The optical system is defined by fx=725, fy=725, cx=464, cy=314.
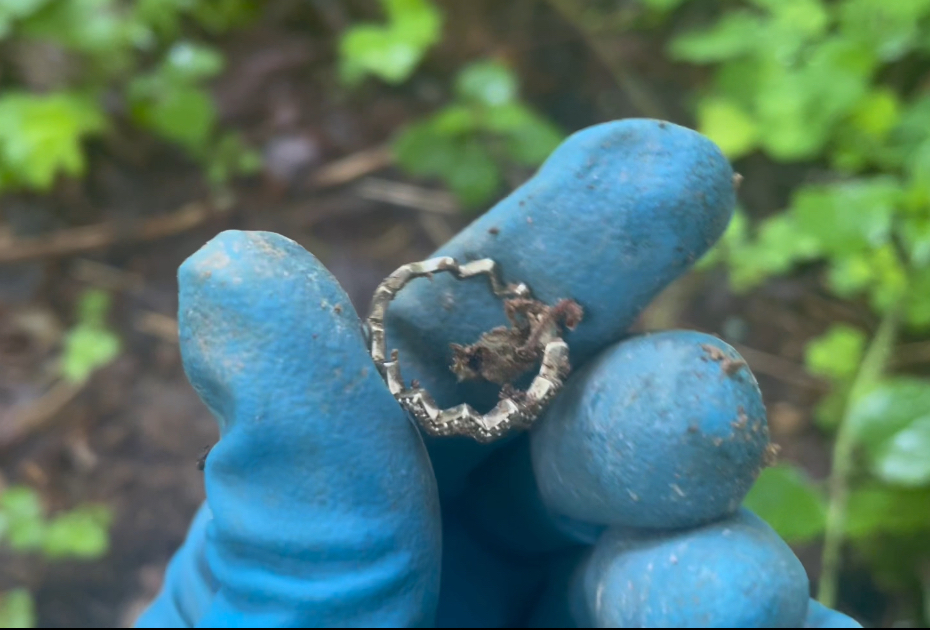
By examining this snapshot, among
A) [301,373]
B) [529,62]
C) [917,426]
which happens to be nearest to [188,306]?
[301,373]

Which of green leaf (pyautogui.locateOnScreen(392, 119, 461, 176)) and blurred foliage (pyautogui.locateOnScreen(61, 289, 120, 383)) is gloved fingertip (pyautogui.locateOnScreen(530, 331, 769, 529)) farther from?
blurred foliage (pyautogui.locateOnScreen(61, 289, 120, 383))

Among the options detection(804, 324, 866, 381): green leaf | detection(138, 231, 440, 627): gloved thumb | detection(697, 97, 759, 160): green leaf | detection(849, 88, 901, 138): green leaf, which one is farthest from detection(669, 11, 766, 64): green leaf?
detection(138, 231, 440, 627): gloved thumb

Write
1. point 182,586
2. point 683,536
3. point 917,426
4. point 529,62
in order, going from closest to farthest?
point 683,536 → point 182,586 → point 917,426 → point 529,62

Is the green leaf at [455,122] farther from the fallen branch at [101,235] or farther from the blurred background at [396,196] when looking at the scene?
the fallen branch at [101,235]

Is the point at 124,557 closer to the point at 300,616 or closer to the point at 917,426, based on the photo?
the point at 300,616

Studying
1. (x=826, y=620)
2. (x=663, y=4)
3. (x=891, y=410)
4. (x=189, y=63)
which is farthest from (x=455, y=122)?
(x=826, y=620)

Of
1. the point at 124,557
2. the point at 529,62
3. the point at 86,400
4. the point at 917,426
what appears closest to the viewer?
the point at 917,426
